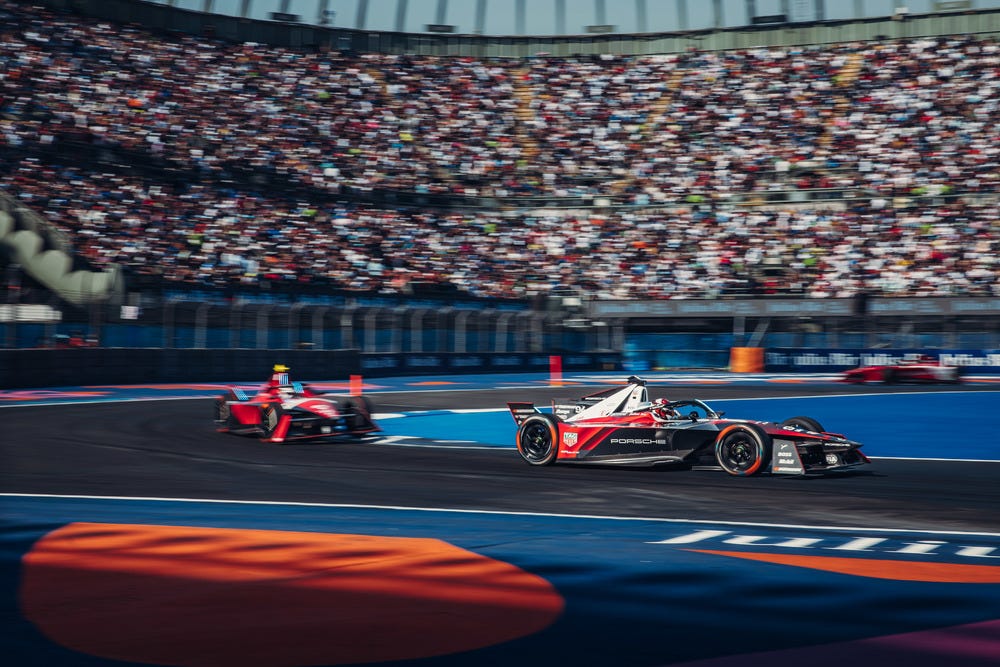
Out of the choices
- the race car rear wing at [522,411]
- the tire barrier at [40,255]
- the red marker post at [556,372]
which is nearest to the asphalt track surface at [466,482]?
the race car rear wing at [522,411]

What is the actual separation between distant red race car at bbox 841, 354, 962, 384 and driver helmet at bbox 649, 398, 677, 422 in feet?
67.5

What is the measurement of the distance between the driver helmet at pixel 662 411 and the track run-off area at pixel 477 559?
23.5 inches

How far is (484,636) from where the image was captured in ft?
16.6

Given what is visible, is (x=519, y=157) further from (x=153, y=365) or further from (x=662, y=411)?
(x=662, y=411)

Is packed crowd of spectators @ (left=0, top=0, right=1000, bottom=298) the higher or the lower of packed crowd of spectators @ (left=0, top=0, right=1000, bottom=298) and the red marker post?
the higher

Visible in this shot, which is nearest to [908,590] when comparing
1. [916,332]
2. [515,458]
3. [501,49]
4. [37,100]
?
[515,458]

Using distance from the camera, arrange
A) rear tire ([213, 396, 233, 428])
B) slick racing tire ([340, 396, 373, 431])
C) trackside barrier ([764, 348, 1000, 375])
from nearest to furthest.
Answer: slick racing tire ([340, 396, 373, 431]) < rear tire ([213, 396, 233, 428]) < trackside barrier ([764, 348, 1000, 375])

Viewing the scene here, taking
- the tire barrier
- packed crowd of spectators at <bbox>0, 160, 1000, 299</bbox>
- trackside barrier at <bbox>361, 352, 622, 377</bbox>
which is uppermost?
packed crowd of spectators at <bbox>0, 160, 1000, 299</bbox>

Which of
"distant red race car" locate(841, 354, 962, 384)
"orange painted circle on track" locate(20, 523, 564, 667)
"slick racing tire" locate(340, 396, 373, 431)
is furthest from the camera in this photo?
"distant red race car" locate(841, 354, 962, 384)

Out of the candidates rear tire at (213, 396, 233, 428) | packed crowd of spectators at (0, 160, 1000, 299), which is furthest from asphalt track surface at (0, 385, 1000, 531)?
packed crowd of spectators at (0, 160, 1000, 299)

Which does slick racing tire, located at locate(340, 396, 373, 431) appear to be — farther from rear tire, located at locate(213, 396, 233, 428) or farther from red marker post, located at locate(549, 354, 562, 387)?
red marker post, located at locate(549, 354, 562, 387)

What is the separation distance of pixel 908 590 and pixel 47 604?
14.6ft

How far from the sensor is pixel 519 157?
4597 centimetres

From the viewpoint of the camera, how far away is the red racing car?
1129cm
